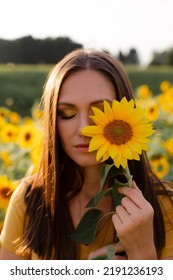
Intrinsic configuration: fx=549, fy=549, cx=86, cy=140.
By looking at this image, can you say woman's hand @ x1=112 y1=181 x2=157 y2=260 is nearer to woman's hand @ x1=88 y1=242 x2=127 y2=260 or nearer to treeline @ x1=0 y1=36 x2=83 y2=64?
woman's hand @ x1=88 y1=242 x2=127 y2=260

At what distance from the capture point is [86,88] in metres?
1.12

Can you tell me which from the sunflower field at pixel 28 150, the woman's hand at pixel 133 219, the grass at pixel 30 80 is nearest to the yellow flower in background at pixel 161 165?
the sunflower field at pixel 28 150

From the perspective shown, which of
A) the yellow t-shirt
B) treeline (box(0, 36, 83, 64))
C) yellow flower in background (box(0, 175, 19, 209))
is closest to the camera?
the yellow t-shirt

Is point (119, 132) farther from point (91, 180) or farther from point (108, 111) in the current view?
point (91, 180)

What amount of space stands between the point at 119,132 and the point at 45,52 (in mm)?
4285

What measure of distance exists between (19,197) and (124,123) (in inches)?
20.5

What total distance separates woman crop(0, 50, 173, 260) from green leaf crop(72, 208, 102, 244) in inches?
2.7

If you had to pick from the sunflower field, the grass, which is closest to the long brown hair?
the sunflower field

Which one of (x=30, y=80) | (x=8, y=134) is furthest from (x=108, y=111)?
(x=30, y=80)

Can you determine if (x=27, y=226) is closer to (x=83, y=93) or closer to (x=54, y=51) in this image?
(x=83, y=93)

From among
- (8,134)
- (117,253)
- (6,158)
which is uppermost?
(8,134)

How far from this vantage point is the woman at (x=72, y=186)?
1.11 meters

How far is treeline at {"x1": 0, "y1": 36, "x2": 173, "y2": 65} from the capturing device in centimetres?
379

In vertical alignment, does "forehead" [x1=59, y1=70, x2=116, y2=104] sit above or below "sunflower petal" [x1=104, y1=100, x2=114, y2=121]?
above
